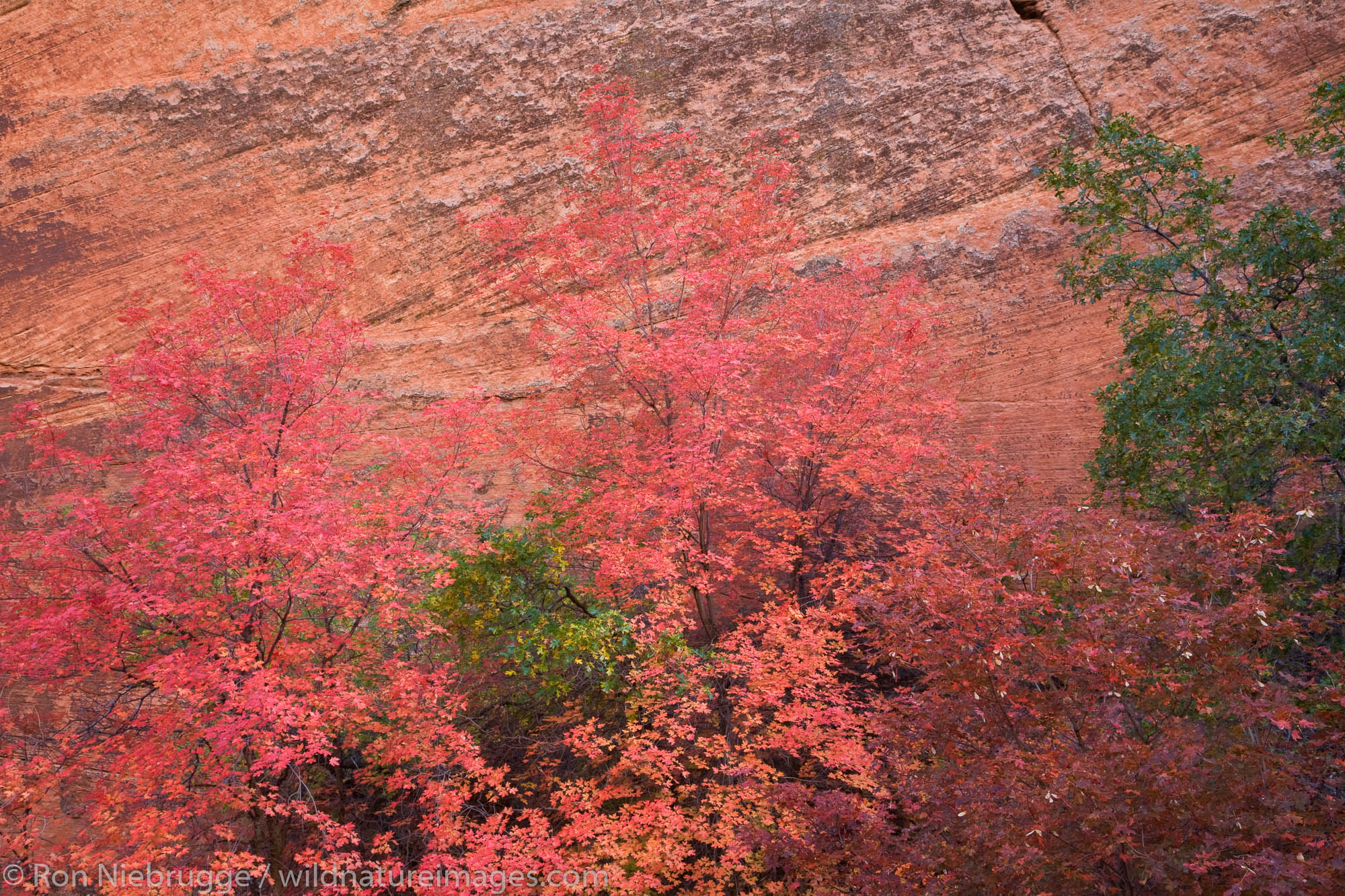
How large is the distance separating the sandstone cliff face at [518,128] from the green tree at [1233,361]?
5068mm

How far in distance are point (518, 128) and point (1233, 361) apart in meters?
13.4

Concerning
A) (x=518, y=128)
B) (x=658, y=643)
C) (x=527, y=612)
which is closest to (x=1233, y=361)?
(x=658, y=643)

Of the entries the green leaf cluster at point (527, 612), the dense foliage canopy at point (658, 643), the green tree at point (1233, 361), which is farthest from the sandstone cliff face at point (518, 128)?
the green leaf cluster at point (527, 612)

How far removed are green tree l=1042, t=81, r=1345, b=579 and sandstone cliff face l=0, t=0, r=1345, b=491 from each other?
507 cm

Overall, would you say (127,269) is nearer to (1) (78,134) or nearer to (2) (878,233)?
(1) (78,134)

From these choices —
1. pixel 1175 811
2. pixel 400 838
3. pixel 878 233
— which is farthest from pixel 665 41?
pixel 1175 811

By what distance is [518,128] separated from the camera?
16.7 m

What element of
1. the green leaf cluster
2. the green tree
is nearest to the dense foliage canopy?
the green leaf cluster

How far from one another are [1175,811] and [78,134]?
1992 centimetres

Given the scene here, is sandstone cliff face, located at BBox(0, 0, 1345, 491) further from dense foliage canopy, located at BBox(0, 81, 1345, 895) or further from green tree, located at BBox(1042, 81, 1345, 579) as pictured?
green tree, located at BBox(1042, 81, 1345, 579)

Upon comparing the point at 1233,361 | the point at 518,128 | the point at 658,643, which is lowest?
the point at 658,643

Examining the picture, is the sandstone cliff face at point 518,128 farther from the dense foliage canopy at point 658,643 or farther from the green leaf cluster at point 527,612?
the green leaf cluster at point 527,612

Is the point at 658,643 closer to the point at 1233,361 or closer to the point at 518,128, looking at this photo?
the point at 1233,361

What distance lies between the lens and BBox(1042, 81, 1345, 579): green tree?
7902 mm
